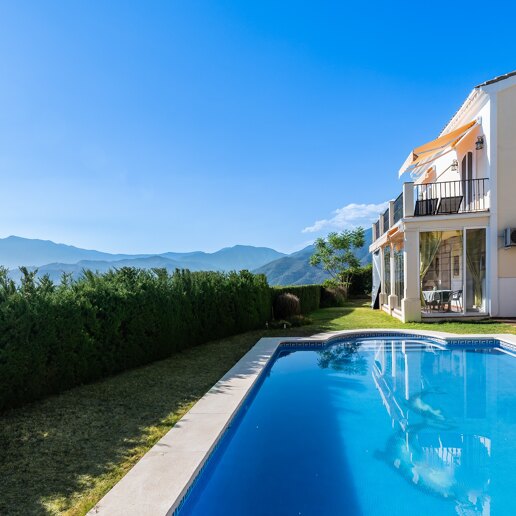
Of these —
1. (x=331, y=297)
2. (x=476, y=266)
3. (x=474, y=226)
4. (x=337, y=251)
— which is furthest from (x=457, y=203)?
(x=337, y=251)

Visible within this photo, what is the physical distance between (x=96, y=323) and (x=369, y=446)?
6567mm

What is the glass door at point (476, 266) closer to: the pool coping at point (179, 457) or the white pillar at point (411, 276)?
the white pillar at point (411, 276)

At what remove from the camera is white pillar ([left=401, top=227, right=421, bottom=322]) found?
16.8 metres

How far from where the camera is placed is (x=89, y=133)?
23.3 meters

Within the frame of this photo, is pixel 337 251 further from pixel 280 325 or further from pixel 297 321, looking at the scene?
pixel 280 325

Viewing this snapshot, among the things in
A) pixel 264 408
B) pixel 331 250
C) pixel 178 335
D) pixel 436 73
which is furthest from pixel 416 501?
pixel 331 250

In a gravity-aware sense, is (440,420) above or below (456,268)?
below

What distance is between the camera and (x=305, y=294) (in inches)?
1011

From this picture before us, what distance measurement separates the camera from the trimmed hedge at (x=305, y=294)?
855 inches

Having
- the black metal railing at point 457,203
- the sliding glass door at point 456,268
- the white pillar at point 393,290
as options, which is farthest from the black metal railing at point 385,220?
the black metal railing at point 457,203

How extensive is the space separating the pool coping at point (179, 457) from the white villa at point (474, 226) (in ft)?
37.0

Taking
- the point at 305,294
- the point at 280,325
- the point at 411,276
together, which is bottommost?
the point at 280,325

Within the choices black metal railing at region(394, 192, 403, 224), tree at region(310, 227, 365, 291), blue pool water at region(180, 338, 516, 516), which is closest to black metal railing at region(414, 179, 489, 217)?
black metal railing at region(394, 192, 403, 224)

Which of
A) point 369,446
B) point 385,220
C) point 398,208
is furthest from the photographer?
point 385,220
